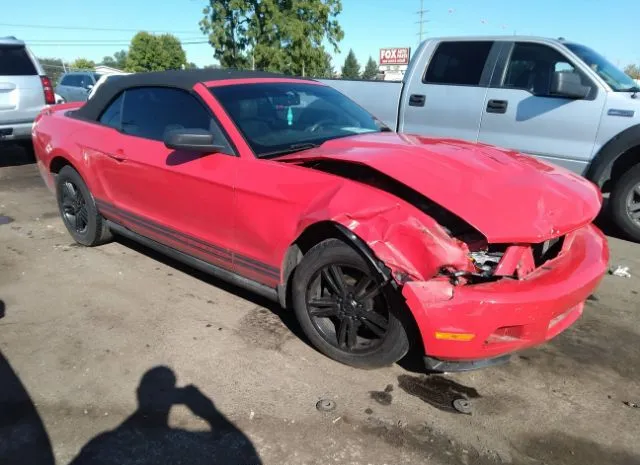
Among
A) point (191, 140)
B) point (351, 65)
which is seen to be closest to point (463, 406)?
point (191, 140)

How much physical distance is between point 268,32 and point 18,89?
57.4ft

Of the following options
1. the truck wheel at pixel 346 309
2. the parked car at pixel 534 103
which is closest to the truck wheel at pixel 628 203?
the parked car at pixel 534 103

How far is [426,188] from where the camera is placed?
2527mm

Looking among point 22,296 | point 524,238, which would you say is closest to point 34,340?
point 22,296

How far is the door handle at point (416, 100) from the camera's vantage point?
603 cm

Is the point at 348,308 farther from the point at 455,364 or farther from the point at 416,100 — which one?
the point at 416,100

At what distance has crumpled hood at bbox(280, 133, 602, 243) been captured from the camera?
2416 millimetres

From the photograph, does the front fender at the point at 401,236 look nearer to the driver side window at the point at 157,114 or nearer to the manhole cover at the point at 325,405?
the manhole cover at the point at 325,405

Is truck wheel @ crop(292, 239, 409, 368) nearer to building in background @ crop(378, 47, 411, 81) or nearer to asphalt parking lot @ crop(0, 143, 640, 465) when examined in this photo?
asphalt parking lot @ crop(0, 143, 640, 465)

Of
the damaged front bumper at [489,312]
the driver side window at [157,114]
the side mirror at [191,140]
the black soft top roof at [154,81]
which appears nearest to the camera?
the damaged front bumper at [489,312]

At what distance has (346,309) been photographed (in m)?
2.72

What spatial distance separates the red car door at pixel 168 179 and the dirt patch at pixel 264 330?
1.36ft

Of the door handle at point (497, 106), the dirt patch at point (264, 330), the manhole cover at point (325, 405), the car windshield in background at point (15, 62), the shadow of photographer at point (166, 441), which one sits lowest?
the dirt patch at point (264, 330)

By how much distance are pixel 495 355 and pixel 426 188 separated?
881 millimetres
